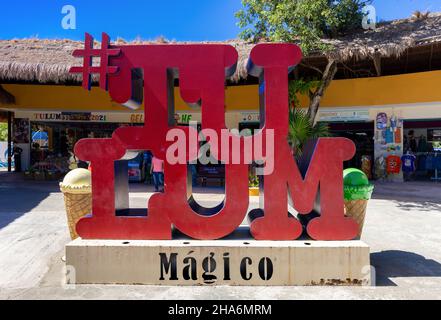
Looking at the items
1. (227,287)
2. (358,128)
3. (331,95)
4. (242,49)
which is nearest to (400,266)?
(227,287)

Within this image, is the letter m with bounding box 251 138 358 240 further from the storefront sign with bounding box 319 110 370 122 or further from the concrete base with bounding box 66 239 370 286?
the storefront sign with bounding box 319 110 370 122

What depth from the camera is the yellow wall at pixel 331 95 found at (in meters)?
11.9

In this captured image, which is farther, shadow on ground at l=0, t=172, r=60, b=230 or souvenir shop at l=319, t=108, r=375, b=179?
souvenir shop at l=319, t=108, r=375, b=179

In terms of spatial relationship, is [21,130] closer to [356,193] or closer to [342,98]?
[342,98]

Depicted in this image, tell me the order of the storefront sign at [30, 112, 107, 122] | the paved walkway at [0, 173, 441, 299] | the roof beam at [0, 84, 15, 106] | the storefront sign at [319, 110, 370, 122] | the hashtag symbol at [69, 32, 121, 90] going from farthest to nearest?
the storefront sign at [30, 112, 107, 122], the roof beam at [0, 84, 15, 106], the storefront sign at [319, 110, 370, 122], the hashtag symbol at [69, 32, 121, 90], the paved walkway at [0, 173, 441, 299]

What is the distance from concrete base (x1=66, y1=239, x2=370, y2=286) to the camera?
370 cm

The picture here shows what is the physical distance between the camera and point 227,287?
3697 mm

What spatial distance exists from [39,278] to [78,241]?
65cm

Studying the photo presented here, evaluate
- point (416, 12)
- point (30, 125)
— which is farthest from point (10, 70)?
point (416, 12)

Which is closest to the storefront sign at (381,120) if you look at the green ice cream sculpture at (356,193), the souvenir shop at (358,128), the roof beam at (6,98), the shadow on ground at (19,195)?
the souvenir shop at (358,128)

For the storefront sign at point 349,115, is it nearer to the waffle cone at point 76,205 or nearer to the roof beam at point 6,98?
the waffle cone at point 76,205

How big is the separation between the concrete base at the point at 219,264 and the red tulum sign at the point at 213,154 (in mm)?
268

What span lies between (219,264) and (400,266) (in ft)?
7.59

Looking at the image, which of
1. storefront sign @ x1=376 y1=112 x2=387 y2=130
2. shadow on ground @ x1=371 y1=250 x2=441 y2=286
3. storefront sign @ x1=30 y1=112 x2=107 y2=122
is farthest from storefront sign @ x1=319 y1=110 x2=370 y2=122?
storefront sign @ x1=30 y1=112 x2=107 y2=122
